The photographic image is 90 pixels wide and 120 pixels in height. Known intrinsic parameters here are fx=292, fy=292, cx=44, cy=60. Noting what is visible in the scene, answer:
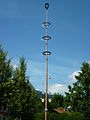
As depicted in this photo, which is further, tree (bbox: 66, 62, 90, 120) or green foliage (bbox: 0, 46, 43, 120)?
tree (bbox: 66, 62, 90, 120)

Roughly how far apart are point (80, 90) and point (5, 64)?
25868 mm

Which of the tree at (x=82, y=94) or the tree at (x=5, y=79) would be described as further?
the tree at (x=82, y=94)

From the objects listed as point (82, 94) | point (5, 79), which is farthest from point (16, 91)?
point (82, 94)

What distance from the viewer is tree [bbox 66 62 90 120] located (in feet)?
175

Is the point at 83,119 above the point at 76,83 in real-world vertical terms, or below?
below

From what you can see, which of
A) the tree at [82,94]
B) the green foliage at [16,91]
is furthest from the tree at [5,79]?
the tree at [82,94]

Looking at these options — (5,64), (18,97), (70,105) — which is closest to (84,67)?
(70,105)

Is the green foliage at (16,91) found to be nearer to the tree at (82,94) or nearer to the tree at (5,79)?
the tree at (5,79)

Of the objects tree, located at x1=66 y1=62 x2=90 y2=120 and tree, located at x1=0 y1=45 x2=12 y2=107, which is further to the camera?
tree, located at x1=66 y1=62 x2=90 y2=120

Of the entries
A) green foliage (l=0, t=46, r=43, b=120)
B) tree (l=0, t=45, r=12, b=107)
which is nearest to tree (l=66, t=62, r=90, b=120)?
green foliage (l=0, t=46, r=43, b=120)

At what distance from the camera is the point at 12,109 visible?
44.7m

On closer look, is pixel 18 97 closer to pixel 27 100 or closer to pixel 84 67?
pixel 27 100

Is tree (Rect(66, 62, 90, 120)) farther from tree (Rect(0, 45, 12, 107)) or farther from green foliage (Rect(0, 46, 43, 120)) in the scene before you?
tree (Rect(0, 45, 12, 107))

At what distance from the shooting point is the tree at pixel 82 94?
175 ft
